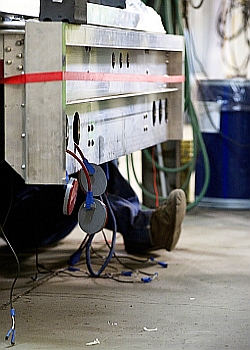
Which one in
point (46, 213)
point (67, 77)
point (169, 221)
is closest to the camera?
point (67, 77)

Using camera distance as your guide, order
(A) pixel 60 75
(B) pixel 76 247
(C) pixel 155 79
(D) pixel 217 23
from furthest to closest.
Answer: (D) pixel 217 23 → (B) pixel 76 247 → (C) pixel 155 79 → (A) pixel 60 75

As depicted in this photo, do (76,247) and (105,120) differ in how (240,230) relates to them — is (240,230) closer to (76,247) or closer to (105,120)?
(76,247)

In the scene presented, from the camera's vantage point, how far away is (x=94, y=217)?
221cm

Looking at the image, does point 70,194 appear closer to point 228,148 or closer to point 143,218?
point 143,218

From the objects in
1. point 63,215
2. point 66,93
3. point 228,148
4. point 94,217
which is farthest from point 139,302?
point 228,148

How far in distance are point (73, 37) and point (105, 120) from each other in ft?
1.38

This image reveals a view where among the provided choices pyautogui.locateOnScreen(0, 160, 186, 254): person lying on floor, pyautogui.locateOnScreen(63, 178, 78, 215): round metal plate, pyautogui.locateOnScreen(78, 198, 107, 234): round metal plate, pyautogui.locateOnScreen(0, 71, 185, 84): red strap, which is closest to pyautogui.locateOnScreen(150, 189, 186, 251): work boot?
pyautogui.locateOnScreen(0, 160, 186, 254): person lying on floor

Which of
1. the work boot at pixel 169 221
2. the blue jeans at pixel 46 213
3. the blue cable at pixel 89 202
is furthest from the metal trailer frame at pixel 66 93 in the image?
the blue jeans at pixel 46 213

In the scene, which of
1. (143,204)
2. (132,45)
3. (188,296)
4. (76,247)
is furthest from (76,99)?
(143,204)

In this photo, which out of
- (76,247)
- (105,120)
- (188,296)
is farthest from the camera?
(76,247)

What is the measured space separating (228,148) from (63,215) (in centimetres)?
152

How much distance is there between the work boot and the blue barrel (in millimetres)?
1337

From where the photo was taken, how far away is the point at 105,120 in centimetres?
234

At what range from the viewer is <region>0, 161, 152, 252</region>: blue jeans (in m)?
3.06
